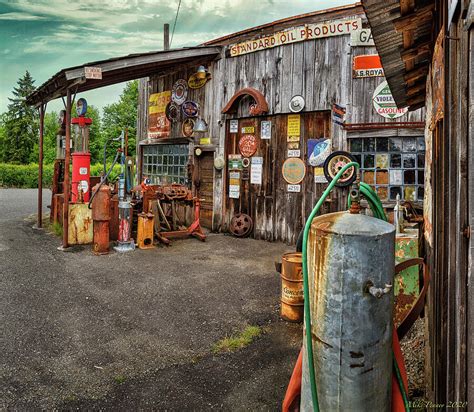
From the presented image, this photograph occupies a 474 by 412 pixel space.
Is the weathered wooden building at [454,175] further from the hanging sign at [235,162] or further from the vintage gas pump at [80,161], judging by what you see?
the vintage gas pump at [80,161]

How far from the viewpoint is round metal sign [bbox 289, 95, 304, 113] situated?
936 cm

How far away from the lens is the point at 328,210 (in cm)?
895

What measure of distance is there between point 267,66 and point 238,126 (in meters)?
1.70

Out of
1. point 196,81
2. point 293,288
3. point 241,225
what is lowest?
point 293,288

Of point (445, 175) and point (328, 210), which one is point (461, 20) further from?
point (328, 210)

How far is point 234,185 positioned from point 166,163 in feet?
10.7

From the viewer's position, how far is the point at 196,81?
11.6m

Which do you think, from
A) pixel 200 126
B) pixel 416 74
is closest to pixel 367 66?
pixel 416 74

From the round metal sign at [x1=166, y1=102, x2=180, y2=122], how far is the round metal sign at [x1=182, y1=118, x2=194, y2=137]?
0.53m

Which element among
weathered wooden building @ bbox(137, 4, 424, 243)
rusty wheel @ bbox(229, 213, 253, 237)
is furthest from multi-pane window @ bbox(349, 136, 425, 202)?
rusty wheel @ bbox(229, 213, 253, 237)

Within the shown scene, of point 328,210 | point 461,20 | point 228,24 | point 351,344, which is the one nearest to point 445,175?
point 461,20

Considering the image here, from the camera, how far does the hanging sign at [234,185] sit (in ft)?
35.1

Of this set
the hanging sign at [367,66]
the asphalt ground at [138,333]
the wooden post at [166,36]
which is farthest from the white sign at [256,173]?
the wooden post at [166,36]

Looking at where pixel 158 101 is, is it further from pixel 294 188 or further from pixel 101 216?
pixel 101 216
